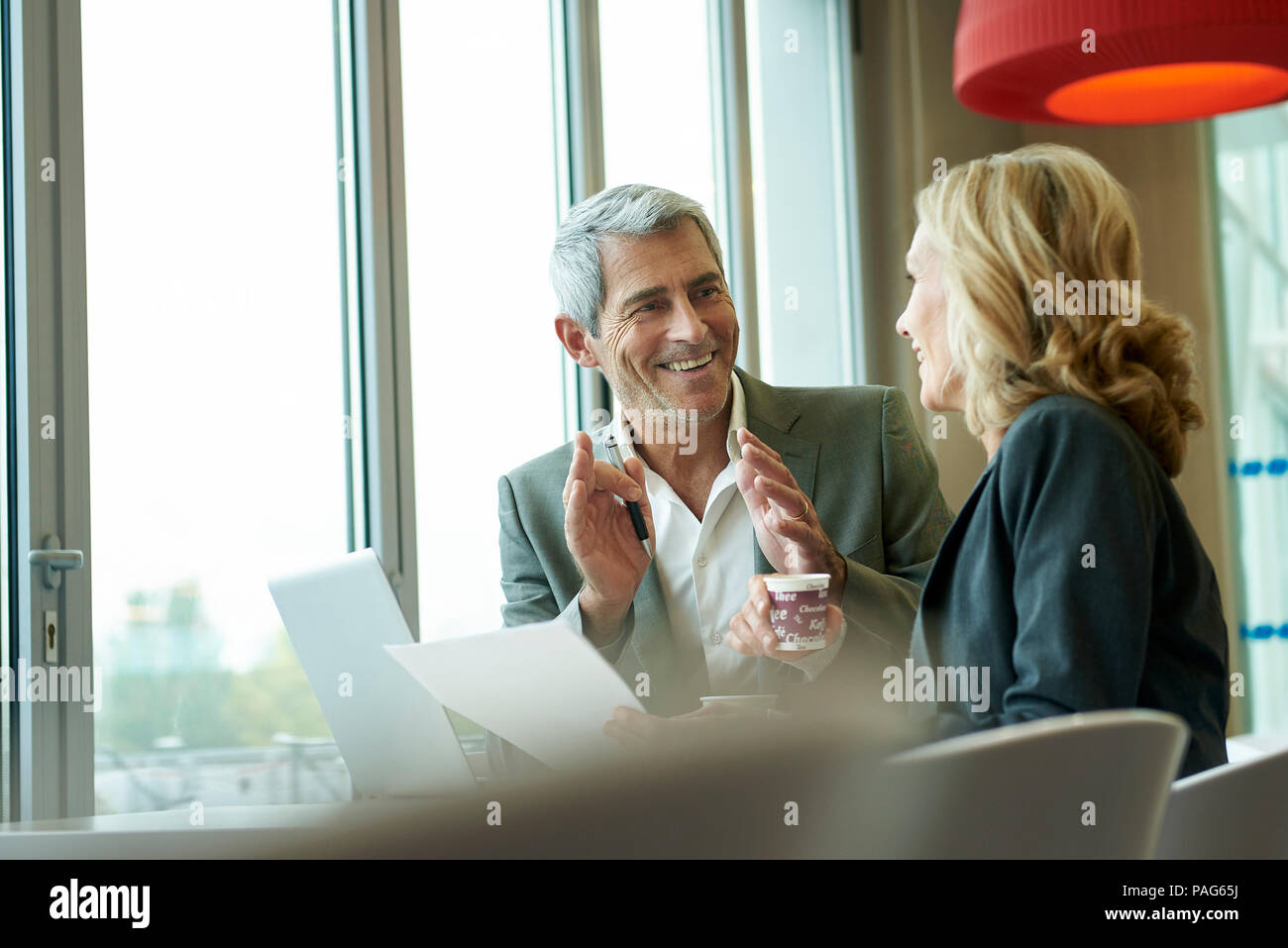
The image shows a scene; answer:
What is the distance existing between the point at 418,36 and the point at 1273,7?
2.20 meters

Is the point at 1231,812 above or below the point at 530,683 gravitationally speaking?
below

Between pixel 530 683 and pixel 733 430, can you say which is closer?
pixel 530 683

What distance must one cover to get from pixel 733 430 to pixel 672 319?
240 millimetres

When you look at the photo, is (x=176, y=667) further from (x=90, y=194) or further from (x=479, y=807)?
(x=479, y=807)

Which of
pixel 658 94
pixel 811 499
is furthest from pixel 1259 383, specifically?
pixel 811 499

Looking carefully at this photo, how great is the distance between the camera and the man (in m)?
2.02

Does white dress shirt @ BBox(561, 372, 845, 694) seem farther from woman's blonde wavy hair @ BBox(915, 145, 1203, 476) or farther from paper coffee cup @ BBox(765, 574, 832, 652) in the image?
woman's blonde wavy hair @ BBox(915, 145, 1203, 476)

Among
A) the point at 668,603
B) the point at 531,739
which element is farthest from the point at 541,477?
the point at 531,739

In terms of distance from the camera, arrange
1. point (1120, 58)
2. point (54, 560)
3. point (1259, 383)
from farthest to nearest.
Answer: point (1259, 383) < point (54, 560) < point (1120, 58)

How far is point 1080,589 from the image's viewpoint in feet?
3.82

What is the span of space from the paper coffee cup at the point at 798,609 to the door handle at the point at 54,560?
61.7 inches

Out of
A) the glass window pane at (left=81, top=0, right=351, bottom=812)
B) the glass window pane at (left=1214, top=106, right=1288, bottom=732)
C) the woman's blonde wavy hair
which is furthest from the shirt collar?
the glass window pane at (left=1214, top=106, right=1288, bottom=732)

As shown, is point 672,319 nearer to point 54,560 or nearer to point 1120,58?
point 1120,58

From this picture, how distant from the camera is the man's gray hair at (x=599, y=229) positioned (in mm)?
2236
